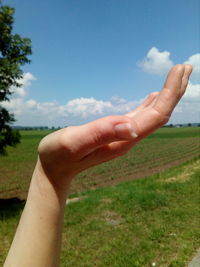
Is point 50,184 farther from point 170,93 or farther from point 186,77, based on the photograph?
point 186,77

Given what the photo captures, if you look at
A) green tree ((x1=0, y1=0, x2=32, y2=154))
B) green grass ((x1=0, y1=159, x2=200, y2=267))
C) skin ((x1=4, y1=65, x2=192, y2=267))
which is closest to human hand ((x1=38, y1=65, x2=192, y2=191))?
skin ((x1=4, y1=65, x2=192, y2=267))

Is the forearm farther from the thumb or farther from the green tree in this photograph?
the green tree

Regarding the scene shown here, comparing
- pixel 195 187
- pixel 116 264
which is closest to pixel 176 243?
pixel 116 264

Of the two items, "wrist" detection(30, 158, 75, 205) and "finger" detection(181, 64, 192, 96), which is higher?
"finger" detection(181, 64, 192, 96)

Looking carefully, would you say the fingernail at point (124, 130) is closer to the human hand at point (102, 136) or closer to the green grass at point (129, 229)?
the human hand at point (102, 136)

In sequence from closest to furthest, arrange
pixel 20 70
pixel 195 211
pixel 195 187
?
pixel 195 211 → pixel 20 70 → pixel 195 187

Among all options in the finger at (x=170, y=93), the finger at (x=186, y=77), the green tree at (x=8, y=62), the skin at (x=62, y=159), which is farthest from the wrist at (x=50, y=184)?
the green tree at (x=8, y=62)

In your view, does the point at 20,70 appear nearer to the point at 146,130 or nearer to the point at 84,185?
the point at 146,130
